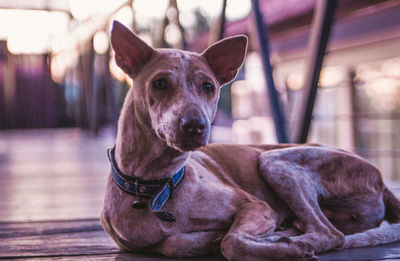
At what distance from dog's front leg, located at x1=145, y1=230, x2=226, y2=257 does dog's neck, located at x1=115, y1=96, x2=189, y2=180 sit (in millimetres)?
233

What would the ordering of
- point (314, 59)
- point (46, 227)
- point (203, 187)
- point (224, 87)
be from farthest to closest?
point (224, 87) < point (314, 59) < point (46, 227) < point (203, 187)

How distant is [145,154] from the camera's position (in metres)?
1.58

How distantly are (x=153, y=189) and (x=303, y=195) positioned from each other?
64 cm

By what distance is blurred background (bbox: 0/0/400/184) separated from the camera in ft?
13.5

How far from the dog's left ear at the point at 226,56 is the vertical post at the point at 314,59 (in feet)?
3.06

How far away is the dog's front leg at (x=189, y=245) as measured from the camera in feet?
5.10

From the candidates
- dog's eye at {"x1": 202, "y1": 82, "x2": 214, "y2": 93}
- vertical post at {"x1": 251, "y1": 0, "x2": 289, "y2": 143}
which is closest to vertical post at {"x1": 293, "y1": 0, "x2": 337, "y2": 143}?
vertical post at {"x1": 251, "y1": 0, "x2": 289, "y2": 143}

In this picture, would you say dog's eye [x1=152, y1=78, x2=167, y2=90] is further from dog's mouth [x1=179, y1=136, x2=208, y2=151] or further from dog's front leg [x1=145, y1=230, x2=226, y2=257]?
dog's front leg [x1=145, y1=230, x2=226, y2=257]

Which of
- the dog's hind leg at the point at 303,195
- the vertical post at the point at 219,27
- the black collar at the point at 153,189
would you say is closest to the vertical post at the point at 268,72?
the vertical post at the point at 219,27

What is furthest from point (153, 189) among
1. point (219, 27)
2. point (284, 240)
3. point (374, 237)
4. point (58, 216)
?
point (219, 27)

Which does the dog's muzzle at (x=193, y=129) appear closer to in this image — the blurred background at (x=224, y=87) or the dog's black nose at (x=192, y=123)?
the dog's black nose at (x=192, y=123)

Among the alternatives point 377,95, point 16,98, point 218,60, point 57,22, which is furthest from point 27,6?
point 218,60

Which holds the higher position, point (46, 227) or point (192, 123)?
point (192, 123)

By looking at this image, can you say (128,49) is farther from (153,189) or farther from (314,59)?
(314,59)
